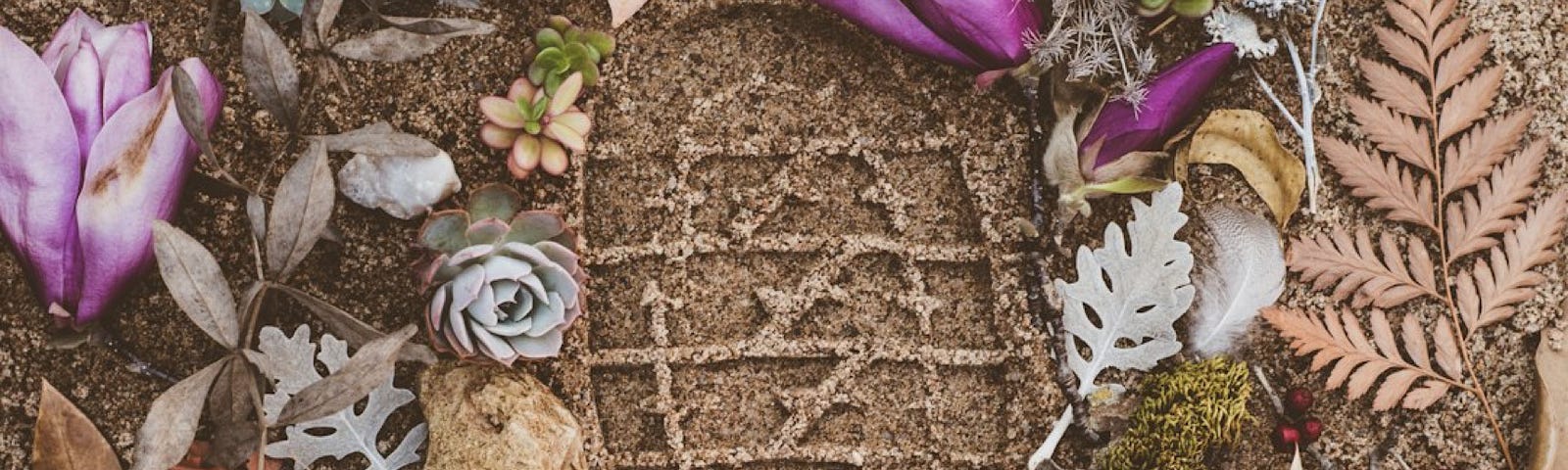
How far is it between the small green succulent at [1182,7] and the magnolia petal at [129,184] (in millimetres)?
1186

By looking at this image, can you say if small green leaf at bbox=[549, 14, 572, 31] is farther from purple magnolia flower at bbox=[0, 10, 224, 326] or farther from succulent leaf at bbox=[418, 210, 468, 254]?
purple magnolia flower at bbox=[0, 10, 224, 326]

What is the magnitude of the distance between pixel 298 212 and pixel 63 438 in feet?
1.56

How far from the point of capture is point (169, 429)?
4.35 feet

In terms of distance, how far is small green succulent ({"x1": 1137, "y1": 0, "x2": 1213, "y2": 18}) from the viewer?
4.96 ft

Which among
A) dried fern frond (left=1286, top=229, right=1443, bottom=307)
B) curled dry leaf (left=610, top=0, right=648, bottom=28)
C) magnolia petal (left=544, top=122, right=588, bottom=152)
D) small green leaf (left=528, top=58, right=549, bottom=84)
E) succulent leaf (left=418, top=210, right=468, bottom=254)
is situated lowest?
succulent leaf (left=418, top=210, right=468, bottom=254)

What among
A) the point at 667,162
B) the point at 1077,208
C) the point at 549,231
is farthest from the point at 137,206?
the point at 1077,208

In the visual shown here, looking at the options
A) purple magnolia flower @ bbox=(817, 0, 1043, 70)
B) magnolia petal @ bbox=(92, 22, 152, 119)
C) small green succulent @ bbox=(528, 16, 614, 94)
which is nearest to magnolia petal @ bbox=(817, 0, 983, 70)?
purple magnolia flower @ bbox=(817, 0, 1043, 70)

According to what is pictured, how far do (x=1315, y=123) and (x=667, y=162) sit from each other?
0.86m

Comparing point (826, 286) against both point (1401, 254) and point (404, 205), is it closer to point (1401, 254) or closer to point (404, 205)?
point (404, 205)

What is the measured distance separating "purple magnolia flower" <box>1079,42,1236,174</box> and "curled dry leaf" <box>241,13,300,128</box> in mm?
974

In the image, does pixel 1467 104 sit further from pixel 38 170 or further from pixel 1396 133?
pixel 38 170

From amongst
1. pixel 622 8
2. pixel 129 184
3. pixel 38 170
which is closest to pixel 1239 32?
pixel 622 8

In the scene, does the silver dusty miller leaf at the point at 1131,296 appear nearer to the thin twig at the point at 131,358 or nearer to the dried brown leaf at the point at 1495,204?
the dried brown leaf at the point at 1495,204

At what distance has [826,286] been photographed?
5.17 feet
